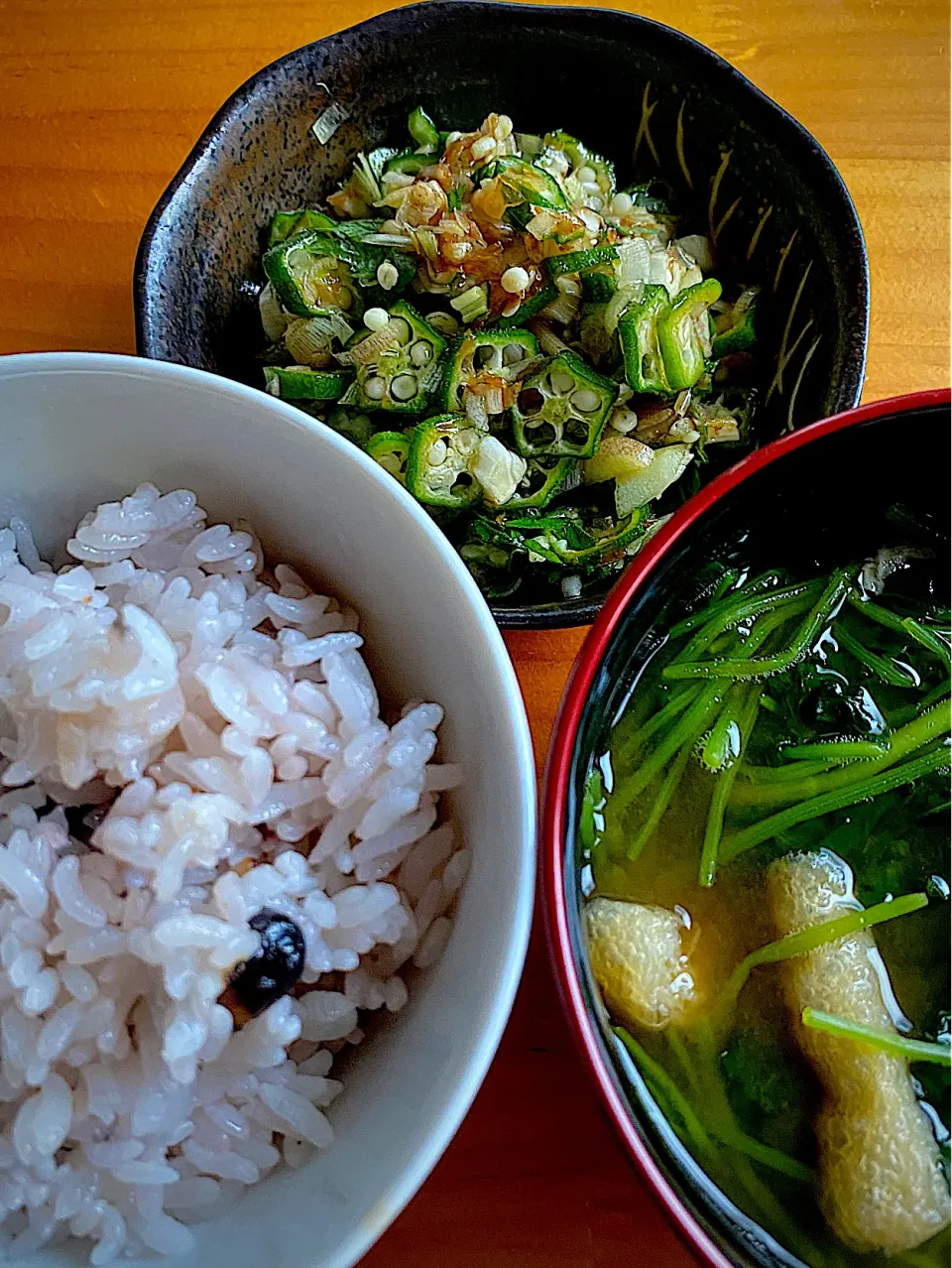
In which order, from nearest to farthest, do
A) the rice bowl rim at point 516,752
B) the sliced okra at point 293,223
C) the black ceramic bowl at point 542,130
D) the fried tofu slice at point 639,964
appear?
the rice bowl rim at point 516,752
the fried tofu slice at point 639,964
the black ceramic bowl at point 542,130
the sliced okra at point 293,223

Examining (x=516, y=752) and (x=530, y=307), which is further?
(x=530, y=307)

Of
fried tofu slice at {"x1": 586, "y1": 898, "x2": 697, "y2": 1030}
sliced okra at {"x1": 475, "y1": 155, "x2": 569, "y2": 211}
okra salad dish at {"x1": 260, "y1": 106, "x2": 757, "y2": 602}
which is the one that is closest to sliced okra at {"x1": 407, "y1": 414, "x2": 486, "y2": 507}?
okra salad dish at {"x1": 260, "y1": 106, "x2": 757, "y2": 602}

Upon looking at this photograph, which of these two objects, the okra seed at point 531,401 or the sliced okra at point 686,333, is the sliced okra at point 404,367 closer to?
the okra seed at point 531,401

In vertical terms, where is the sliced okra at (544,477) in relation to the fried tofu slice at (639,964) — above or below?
above

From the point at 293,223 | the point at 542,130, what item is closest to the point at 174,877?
the point at 293,223

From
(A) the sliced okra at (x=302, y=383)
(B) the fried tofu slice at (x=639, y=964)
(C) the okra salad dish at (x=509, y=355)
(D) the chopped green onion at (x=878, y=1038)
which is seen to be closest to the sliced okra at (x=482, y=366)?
(C) the okra salad dish at (x=509, y=355)

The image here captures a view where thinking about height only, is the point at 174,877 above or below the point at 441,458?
below

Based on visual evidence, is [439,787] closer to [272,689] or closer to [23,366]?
[272,689]

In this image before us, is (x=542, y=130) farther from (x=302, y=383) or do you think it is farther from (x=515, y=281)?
(x=302, y=383)
